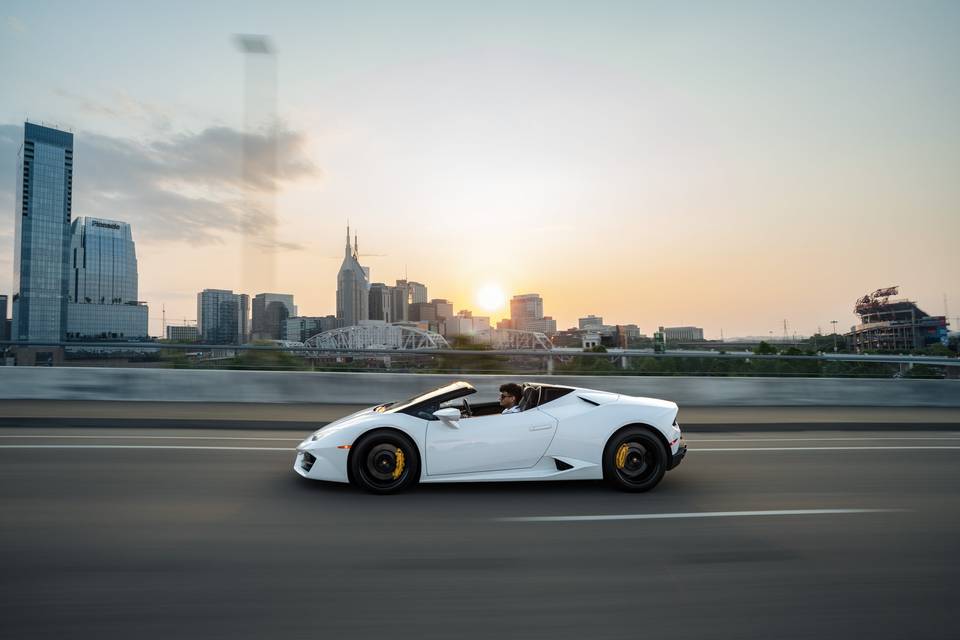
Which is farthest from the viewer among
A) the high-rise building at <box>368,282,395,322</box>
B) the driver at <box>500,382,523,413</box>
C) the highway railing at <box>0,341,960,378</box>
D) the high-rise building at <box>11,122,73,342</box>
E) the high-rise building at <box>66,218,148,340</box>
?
the high-rise building at <box>11,122,73,342</box>

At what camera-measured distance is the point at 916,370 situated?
13.7m

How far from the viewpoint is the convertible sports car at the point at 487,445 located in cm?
541

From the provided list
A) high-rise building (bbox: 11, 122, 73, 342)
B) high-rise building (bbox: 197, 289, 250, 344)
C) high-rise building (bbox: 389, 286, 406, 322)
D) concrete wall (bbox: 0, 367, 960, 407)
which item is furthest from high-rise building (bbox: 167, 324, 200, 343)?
high-rise building (bbox: 11, 122, 73, 342)

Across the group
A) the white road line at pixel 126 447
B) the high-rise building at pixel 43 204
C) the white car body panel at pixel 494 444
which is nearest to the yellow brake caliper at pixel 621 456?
the white car body panel at pixel 494 444

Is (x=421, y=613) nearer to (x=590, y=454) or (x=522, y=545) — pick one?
(x=522, y=545)

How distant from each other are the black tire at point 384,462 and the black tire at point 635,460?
70.7 inches

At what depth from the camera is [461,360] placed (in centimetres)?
1259

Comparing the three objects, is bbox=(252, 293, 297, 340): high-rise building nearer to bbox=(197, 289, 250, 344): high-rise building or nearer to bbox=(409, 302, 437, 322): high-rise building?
bbox=(197, 289, 250, 344): high-rise building

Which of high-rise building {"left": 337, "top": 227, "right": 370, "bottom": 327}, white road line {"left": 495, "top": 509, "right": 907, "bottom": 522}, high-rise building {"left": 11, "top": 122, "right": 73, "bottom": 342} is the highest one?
high-rise building {"left": 11, "top": 122, "right": 73, "bottom": 342}

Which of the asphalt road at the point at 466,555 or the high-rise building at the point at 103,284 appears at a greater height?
the high-rise building at the point at 103,284

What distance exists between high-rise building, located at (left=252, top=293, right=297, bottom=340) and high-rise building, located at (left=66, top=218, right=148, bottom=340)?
305cm

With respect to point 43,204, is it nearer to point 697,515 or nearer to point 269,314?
point 269,314

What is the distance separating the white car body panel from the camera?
541 cm

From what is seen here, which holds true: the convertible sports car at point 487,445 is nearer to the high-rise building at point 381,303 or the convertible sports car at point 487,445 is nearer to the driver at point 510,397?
the driver at point 510,397
